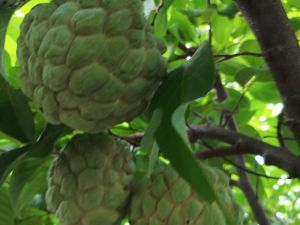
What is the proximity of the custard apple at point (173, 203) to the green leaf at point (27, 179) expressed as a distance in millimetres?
350

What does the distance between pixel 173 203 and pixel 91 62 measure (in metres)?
0.40

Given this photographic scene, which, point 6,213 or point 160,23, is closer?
point 6,213

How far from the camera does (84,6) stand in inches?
46.2

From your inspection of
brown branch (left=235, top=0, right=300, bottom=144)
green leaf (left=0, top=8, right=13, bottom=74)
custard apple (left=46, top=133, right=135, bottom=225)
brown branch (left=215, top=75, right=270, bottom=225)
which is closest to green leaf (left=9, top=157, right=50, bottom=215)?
custard apple (left=46, top=133, right=135, bottom=225)

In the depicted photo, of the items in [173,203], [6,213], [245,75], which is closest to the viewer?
[173,203]

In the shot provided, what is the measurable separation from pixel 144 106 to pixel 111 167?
0.82ft

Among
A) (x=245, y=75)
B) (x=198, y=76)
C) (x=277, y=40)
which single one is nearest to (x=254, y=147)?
(x=245, y=75)

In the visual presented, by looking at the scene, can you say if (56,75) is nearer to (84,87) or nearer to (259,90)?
(84,87)

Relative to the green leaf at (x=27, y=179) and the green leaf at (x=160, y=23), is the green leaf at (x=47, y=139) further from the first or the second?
→ the green leaf at (x=160, y=23)

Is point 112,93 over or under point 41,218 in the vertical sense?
over

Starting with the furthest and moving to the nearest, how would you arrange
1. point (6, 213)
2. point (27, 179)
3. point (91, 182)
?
point (6, 213), point (27, 179), point (91, 182)

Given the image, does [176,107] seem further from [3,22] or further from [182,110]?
[3,22]

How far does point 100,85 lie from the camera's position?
110 centimetres

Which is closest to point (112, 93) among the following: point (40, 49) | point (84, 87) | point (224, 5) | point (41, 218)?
point (84, 87)
